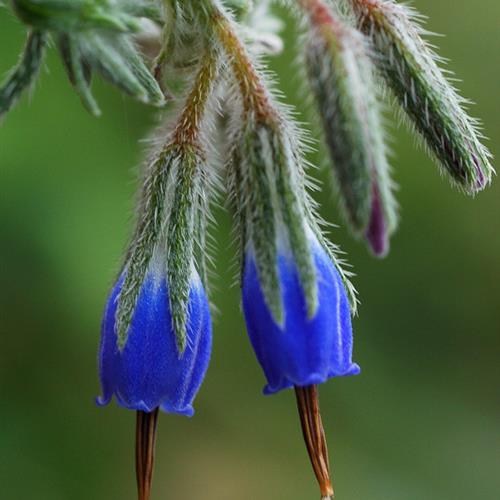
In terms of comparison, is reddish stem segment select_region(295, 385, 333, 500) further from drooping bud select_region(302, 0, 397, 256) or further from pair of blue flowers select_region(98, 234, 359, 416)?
drooping bud select_region(302, 0, 397, 256)

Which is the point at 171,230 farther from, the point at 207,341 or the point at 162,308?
the point at 207,341

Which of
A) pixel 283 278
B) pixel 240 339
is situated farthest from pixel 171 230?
pixel 240 339

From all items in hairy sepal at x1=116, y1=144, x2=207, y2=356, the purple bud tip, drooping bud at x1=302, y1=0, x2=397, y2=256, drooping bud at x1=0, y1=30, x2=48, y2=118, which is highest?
drooping bud at x1=302, y1=0, x2=397, y2=256

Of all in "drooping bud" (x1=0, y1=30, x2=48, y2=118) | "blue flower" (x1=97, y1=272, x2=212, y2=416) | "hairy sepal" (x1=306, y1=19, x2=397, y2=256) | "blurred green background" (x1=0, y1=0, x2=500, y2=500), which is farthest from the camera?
"blurred green background" (x1=0, y1=0, x2=500, y2=500)

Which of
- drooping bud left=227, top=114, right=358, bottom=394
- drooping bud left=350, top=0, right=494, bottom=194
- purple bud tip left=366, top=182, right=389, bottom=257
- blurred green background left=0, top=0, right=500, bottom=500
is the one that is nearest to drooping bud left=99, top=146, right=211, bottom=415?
drooping bud left=227, top=114, right=358, bottom=394

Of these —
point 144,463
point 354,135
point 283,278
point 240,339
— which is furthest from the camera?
point 240,339

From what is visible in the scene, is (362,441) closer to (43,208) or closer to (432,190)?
(432,190)
